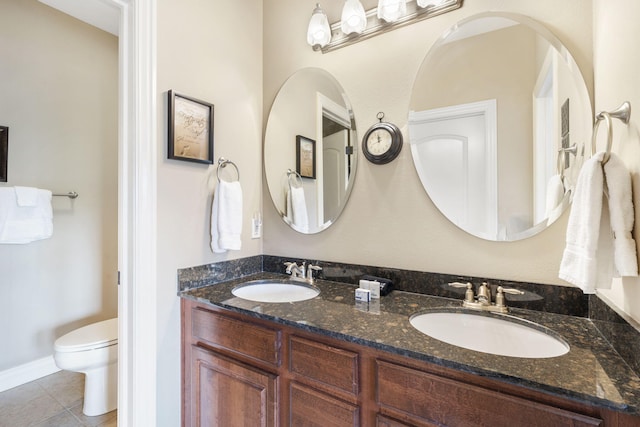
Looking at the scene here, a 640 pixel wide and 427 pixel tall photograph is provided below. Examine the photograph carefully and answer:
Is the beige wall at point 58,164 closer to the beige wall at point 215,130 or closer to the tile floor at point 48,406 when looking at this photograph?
the tile floor at point 48,406

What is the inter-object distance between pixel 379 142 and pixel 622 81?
819mm

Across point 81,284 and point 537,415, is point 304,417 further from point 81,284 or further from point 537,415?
point 81,284

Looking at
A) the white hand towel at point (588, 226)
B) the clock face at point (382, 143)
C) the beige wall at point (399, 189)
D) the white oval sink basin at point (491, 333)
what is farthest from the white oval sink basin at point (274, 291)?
the white hand towel at point (588, 226)

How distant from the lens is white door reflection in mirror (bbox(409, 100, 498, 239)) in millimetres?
1216

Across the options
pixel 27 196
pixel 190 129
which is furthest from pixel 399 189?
pixel 27 196

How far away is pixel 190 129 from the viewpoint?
1.41m

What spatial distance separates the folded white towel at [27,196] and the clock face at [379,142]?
7.04ft

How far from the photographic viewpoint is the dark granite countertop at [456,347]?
64 centimetres

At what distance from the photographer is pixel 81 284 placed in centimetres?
232

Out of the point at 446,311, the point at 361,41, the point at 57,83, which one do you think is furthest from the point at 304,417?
the point at 57,83

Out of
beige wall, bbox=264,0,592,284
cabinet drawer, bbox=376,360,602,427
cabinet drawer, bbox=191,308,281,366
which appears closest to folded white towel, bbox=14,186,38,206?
cabinet drawer, bbox=191,308,281,366

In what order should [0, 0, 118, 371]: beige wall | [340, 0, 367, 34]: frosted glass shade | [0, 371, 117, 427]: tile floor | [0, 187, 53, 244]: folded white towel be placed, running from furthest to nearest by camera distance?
[0, 0, 118, 371]: beige wall
[0, 187, 53, 244]: folded white towel
[0, 371, 117, 427]: tile floor
[340, 0, 367, 34]: frosted glass shade

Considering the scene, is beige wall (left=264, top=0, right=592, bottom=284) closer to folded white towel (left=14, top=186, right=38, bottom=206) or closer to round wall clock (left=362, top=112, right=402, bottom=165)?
round wall clock (left=362, top=112, right=402, bottom=165)

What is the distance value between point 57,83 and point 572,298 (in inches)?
129
